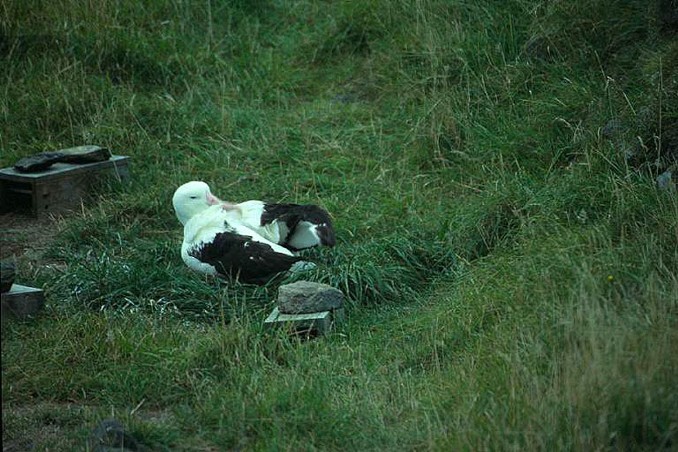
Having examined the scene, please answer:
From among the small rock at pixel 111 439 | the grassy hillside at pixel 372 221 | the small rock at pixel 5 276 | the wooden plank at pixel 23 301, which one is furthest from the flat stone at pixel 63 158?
the small rock at pixel 111 439

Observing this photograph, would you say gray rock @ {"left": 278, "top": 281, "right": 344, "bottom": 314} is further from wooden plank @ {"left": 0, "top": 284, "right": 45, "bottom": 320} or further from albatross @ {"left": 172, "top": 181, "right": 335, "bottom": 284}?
wooden plank @ {"left": 0, "top": 284, "right": 45, "bottom": 320}

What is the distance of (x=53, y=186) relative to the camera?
346 inches

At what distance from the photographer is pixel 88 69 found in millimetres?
10805

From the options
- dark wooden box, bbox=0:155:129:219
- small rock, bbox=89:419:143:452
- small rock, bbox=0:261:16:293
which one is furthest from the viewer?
dark wooden box, bbox=0:155:129:219

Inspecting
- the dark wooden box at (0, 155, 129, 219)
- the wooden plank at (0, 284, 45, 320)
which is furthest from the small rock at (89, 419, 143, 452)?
the dark wooden box at (0, 155, 129, 219)

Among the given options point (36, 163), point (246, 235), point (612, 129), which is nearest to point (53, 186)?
point (36, 163)

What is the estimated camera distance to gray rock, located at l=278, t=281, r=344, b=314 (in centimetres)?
633

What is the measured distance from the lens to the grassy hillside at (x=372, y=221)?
483 centimetres

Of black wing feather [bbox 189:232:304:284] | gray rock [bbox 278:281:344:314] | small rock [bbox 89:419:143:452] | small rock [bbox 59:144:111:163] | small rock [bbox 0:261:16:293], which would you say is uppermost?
small rock [bbox 0:261:16:293]

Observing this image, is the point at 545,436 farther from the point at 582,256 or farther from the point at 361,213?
the point at 361,213

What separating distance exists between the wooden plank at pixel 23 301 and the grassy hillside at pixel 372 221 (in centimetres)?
10

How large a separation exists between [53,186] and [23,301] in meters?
2.39

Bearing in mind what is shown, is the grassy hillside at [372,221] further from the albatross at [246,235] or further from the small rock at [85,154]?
the small rock at [85,154]

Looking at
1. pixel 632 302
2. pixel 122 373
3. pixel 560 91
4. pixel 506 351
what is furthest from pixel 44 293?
pixel 560 91
